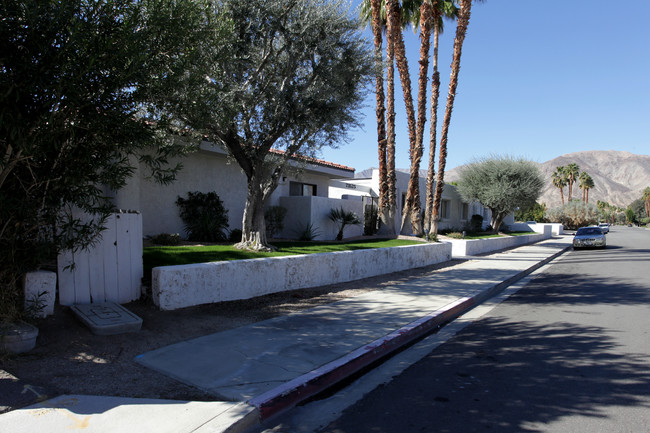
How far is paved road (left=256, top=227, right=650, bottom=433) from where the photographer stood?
4.16 metres

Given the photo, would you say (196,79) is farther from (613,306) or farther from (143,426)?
(613,306)

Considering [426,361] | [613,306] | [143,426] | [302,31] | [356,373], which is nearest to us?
[143,426]

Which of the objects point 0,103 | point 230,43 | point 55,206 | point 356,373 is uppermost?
point 230,43

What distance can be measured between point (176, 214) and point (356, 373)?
1099cm

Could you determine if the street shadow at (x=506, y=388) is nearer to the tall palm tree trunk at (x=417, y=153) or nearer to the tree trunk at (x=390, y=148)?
the tree trunk at (x=390, y=148)

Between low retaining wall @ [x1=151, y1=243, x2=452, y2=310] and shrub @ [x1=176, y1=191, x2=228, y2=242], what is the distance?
17.3 feet

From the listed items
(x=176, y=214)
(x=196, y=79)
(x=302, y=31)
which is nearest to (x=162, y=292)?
(x=196, y=79)

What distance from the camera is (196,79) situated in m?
7.55

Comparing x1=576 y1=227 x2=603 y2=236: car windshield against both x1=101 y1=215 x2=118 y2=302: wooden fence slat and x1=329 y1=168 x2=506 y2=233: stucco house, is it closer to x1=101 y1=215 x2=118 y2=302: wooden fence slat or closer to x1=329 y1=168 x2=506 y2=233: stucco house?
x1=329 y1=168 x2=506 y2=233: stucco house

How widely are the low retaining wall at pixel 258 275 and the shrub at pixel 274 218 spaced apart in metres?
5.63

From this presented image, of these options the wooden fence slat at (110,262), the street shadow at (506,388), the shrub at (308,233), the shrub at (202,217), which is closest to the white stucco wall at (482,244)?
the shrub at (308,233)

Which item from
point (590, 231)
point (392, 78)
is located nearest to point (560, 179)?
point (590, 231)

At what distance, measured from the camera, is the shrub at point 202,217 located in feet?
49.2

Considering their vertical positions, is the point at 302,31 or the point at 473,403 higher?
the point at 302,31
